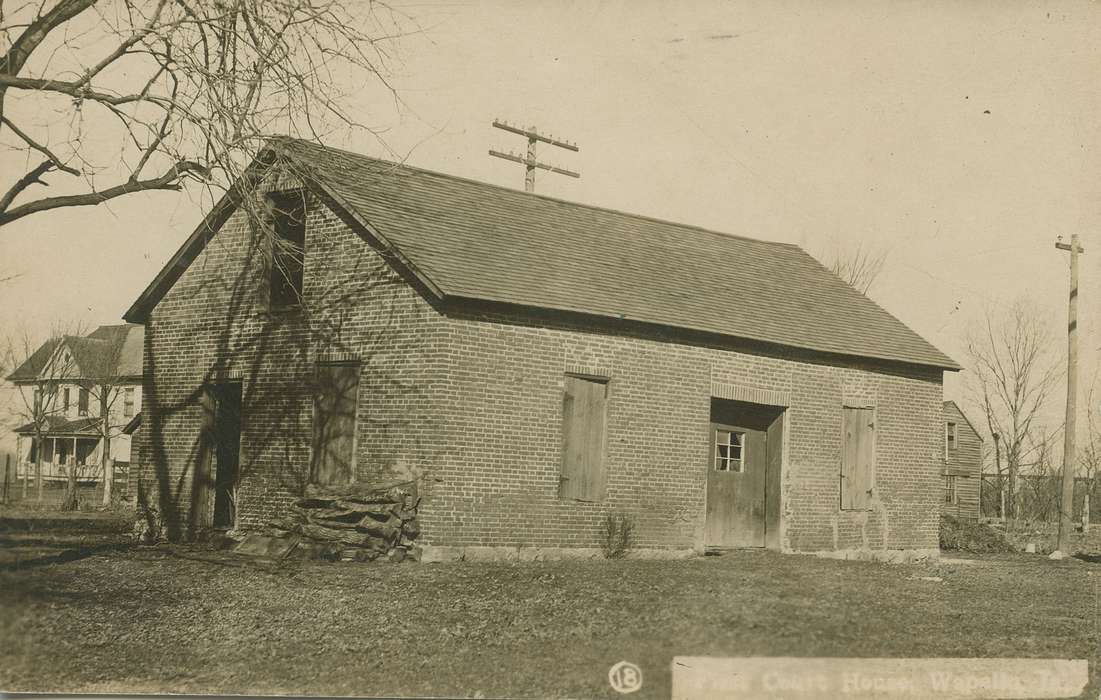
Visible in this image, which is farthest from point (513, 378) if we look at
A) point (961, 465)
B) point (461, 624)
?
point (961, 465)

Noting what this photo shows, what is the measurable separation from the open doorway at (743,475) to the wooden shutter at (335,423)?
19.9 ft

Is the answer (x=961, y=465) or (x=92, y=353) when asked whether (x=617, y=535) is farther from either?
(x=961, y=465)

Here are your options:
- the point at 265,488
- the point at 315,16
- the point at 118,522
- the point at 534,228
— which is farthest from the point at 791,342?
the point at 118,522

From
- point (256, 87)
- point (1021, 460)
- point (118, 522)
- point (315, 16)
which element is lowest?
point (118, 522)

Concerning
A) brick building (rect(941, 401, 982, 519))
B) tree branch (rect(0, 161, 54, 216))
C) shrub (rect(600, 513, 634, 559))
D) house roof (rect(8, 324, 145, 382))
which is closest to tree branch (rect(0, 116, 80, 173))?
tree branch (rect(0, 161, 54, 216))

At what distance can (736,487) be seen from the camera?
18.1 metres

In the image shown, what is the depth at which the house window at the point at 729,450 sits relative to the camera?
18000 mm

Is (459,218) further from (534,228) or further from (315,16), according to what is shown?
(315,16)

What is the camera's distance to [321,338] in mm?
16047

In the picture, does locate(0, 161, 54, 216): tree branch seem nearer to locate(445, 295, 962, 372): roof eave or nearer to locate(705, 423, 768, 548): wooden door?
locate(445, 295, 962, 372): roof eave

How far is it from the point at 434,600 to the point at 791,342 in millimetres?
9448

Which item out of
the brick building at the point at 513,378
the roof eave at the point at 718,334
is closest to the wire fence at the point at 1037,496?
the roof eave at the point at 718,334

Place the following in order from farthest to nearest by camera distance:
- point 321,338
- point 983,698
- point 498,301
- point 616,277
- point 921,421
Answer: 1. point 921,421
2. point 616,277
3. point 321,338
4. point 498,301
5. point 983,698

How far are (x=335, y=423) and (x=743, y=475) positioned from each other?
709 centimetres
